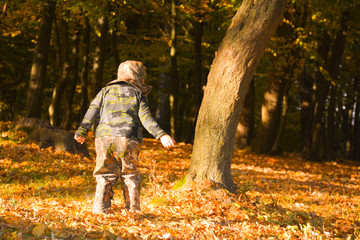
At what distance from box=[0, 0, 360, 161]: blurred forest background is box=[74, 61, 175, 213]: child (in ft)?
23.1

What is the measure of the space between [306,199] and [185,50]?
14.5 metres

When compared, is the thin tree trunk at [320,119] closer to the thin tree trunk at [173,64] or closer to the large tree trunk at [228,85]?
the thin tree trunk at [173,64]

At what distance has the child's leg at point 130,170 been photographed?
4984 millimetres

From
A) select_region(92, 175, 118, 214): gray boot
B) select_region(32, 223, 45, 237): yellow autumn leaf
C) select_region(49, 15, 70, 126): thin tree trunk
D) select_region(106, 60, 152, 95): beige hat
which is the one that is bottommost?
select_region(32, 223, 45, 237): yellow autumn leaf

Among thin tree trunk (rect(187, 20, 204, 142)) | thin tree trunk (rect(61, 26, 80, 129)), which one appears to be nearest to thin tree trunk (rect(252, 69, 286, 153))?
thin tree trunk (rect(187, 20, 204, 142))

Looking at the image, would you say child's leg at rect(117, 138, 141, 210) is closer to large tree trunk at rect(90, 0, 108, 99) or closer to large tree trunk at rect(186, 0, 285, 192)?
large tree trunk at rect(186, 0, 285, 192)

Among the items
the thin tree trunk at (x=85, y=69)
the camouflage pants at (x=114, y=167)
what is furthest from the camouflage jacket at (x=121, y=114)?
the thin tree trunk at (x=85, y=69)

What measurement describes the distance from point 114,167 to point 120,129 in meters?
0.55

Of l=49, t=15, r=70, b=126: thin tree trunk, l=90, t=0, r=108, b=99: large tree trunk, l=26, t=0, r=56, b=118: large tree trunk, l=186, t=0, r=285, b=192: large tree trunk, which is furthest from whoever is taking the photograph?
l=49, t=15, r=70, b=126: thin tree trunk

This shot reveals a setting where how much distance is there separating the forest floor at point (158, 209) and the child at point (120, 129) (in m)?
0.48

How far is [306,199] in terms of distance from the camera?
26.9 ft

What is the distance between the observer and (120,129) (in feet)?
16.3

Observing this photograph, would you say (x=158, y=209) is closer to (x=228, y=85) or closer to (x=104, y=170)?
(x=104, y=170)

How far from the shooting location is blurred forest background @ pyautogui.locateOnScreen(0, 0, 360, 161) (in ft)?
46.0
